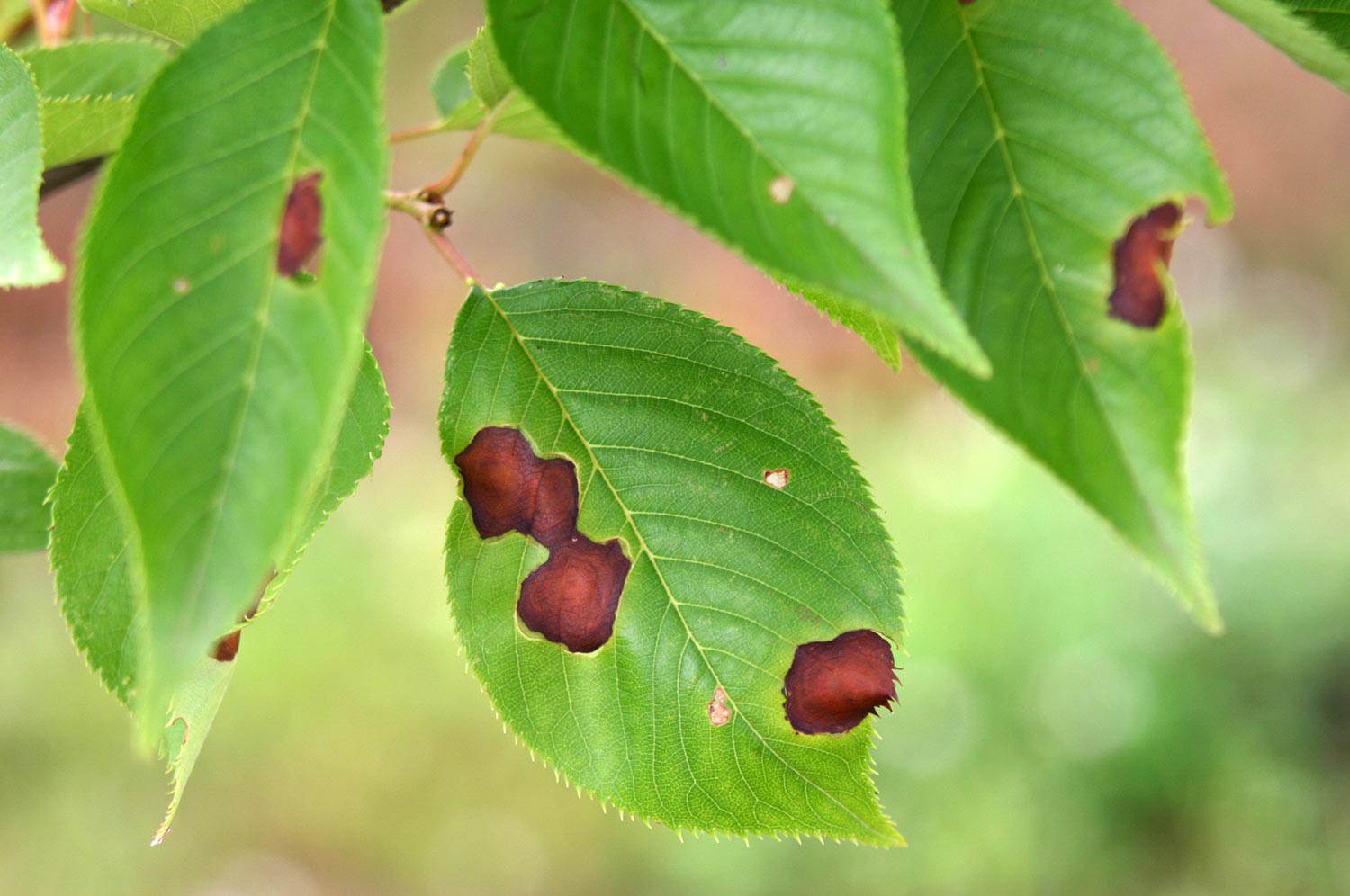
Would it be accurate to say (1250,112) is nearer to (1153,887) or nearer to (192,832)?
(1153,887)

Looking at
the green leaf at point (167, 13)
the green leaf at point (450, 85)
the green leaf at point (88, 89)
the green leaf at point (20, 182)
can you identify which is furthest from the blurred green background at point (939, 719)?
the green leaf at point (20, 182)

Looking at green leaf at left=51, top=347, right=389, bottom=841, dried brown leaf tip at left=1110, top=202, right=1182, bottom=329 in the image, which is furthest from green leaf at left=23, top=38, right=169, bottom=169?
dried brown leaf tip at left=1110, top=202, right=1182, bottom=329

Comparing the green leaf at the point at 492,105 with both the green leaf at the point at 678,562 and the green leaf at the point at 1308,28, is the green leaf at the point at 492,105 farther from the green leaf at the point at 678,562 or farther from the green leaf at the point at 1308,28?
the green leaf at the point at 1308,28

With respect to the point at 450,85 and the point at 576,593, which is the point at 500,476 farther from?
the point at 450,85

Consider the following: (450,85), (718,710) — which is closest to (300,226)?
(718,710)

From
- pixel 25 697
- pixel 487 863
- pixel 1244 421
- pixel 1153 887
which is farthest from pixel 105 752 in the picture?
pixel 1244 421

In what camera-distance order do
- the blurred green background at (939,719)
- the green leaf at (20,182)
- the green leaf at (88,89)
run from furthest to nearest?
the blurred green background at (939,719) < the green leaf at (88,89) < the green leaf at (20,182)
